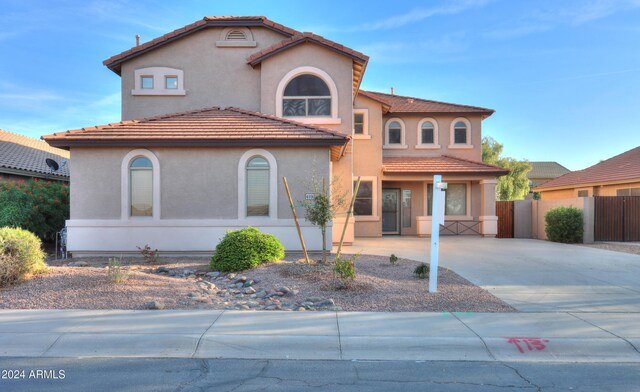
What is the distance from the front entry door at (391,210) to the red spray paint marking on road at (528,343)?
48.3ft

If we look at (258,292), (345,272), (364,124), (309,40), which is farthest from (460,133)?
(258,292)

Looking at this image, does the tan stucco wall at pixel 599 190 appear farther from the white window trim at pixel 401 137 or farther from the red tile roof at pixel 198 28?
the red tile roof at pixel 198 28

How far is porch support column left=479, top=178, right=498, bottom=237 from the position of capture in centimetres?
1986

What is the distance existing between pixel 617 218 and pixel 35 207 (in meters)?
23.4

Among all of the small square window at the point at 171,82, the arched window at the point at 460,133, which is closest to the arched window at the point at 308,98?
the small square window at the point at 171,82

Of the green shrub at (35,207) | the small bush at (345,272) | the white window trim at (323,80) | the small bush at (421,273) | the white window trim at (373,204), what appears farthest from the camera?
the white window trim at (373,204)

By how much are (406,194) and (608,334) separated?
14.7 m

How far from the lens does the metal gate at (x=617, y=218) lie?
19.0 m

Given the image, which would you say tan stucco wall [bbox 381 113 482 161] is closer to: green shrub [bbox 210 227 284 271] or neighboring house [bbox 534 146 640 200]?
neighboring house [bbox 534 146 640 200]

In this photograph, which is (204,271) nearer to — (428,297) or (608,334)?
(428,297)

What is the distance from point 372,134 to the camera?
18.9 meters

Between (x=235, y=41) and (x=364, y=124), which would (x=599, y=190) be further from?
(x=235, y=41)

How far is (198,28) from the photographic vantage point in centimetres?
1571

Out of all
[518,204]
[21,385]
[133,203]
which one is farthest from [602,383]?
[518,204]
